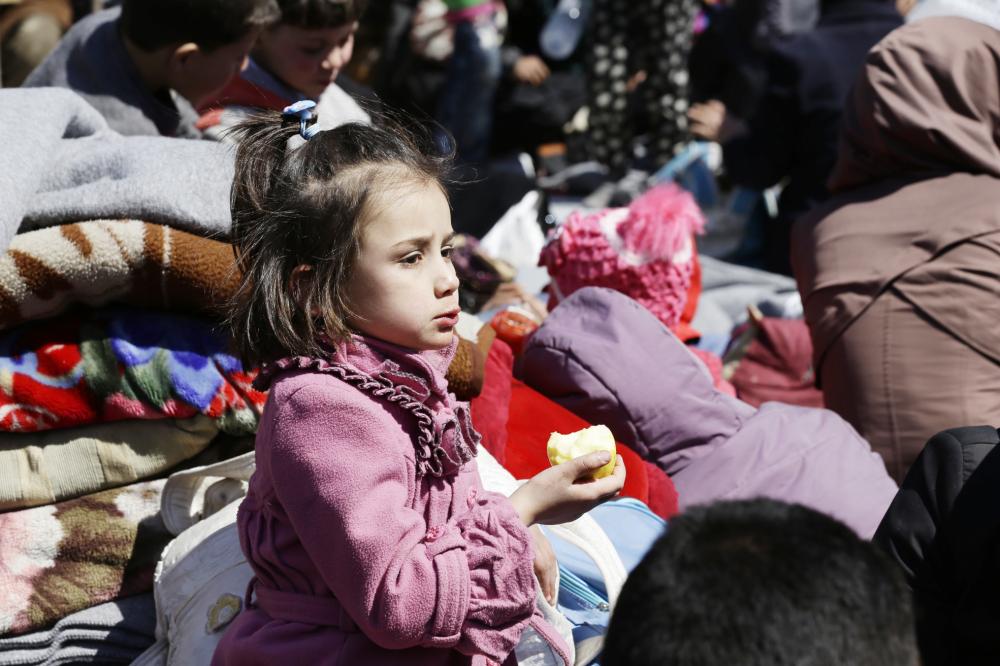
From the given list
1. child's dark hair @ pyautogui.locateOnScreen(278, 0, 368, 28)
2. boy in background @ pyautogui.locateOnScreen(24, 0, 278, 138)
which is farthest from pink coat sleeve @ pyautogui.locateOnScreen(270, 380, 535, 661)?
child's dark hair @ pyautogui.locateOnScreen(278, 0, 368, 28)

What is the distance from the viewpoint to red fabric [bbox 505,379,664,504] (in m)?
2.46

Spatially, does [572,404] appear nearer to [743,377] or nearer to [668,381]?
[668,381]

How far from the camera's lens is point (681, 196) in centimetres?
315

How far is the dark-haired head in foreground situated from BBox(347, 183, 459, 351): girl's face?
686 millimetres

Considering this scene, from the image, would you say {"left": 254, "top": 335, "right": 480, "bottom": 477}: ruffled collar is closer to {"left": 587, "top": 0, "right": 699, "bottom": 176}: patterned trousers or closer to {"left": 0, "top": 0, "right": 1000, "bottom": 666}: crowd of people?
{"left": 0, "top": 0, "right": 1000, "bottom": 666}: crowd of people

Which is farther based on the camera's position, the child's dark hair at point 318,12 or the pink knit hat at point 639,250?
the child's dark hair at point 318,12

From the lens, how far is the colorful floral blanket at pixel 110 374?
2.19m

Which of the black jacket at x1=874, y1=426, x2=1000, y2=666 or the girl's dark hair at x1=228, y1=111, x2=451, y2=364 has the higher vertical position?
the girl's dark hair at x1=228, y1=111, x2=451, y2=364

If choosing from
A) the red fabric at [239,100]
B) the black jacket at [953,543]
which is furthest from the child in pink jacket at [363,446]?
the red fabric at [239,100]

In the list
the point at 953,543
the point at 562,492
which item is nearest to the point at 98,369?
the point at 562,492

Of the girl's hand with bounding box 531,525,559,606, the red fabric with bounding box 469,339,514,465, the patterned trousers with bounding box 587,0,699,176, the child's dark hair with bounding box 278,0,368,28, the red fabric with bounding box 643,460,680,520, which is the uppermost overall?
the child's dark hair with bounding box 278,0,368,28

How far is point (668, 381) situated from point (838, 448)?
1.41 ft

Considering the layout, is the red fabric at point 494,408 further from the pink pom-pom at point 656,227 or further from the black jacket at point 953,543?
the black jacket at point 953,543

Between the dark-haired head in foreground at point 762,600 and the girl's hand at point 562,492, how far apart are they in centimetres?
57
